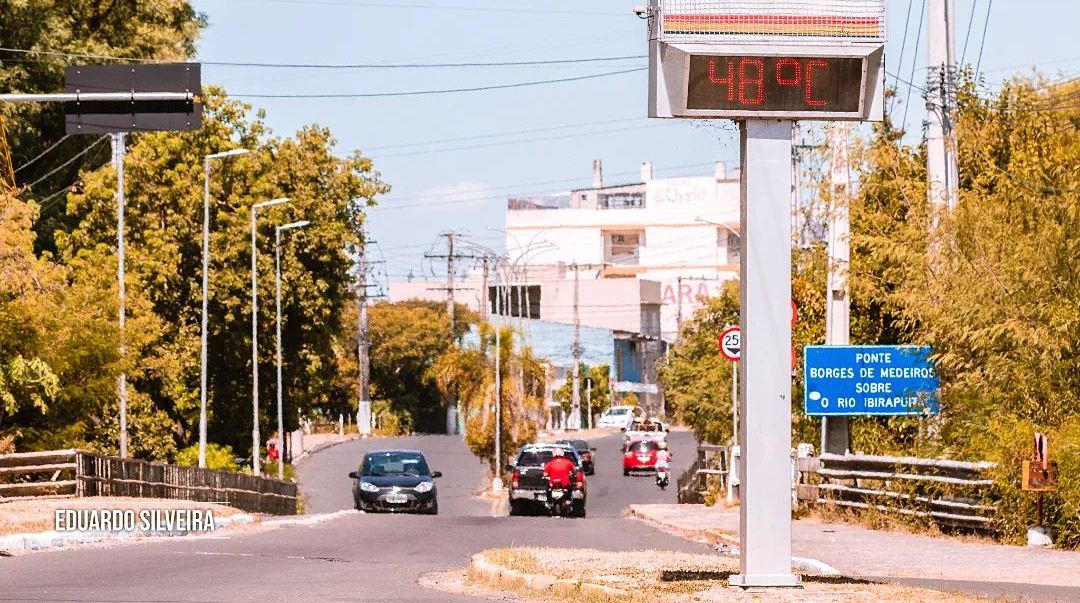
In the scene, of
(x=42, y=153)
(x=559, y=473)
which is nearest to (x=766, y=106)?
(x=559, y=473)

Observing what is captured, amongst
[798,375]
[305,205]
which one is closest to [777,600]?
[798,375]

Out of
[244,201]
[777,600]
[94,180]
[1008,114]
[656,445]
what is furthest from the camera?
[656,445]

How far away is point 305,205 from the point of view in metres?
67.9

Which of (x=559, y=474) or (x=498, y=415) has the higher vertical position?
(x=559, y=474)

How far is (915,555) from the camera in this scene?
75.2 feet

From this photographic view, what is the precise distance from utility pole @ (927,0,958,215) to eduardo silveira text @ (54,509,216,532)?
1328 centimetres

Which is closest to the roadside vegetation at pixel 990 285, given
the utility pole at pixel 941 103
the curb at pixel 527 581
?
the utility pole at pixel 941 103

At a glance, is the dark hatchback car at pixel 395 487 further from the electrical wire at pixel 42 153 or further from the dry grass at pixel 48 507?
the electrical wire at pixel 42 153

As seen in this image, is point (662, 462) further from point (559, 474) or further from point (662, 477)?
point (559, 474)

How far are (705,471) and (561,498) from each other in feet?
16.2

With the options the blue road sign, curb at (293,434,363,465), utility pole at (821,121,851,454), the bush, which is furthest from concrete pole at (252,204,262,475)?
the blue road sign

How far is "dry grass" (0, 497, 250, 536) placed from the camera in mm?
26578

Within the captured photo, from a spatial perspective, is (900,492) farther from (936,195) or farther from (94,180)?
(94,180)

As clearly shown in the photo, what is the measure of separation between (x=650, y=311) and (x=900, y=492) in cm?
13289
